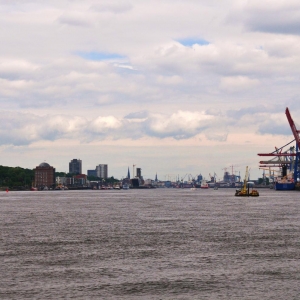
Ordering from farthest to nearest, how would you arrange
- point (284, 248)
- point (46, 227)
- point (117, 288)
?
point (46, 227) → point (284, 248) → point (117, 288)

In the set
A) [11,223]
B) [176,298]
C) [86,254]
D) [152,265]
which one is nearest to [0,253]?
[86,254]

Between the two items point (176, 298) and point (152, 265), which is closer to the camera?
point (176, 298)

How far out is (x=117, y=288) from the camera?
111 feet

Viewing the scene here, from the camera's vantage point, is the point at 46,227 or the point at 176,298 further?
the point at 46,227

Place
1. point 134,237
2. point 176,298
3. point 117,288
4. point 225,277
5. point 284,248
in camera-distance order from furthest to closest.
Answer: point 134,237 → point 284,248 → point 225,277 → point 117,288 → point 176,298

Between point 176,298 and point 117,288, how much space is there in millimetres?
3711

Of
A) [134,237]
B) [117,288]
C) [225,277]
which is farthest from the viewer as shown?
[134,237]

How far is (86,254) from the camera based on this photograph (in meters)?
46.2

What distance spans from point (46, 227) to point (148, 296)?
129ft

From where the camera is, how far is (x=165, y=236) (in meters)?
58.7

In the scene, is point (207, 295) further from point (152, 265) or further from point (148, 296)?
point (152, 265)

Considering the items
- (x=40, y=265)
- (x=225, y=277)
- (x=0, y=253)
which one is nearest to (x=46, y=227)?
(x=0, y=253)

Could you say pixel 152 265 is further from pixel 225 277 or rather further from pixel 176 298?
pixel 176 298

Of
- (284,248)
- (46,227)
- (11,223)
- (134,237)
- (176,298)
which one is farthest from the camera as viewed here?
(11,223)
